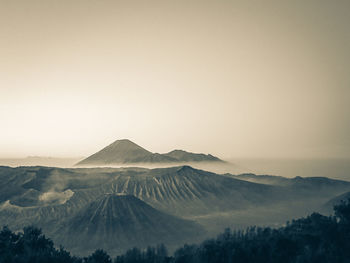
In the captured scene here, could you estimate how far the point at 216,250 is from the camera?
249 feet

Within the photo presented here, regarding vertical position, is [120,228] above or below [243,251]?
below

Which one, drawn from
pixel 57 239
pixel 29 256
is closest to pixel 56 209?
pixel 57 239

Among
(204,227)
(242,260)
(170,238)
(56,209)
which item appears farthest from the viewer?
(56,209)

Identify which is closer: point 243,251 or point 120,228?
point 243,251

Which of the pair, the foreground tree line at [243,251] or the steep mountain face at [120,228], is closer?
the foreground tree line at [243,251]

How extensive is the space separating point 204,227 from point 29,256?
119 metres

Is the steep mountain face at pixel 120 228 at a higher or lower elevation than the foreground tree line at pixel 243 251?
lower

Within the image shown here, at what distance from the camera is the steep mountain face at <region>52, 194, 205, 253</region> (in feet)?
469

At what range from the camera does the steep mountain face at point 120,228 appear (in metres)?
143

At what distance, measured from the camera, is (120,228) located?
15725 centimetres

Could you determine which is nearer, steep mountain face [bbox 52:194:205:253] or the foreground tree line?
the foreground tree line

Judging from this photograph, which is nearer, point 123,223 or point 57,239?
point 57,239

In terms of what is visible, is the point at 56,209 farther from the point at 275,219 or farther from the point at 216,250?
the point at 216,250

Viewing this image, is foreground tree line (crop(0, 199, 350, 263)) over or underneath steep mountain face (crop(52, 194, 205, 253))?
over
